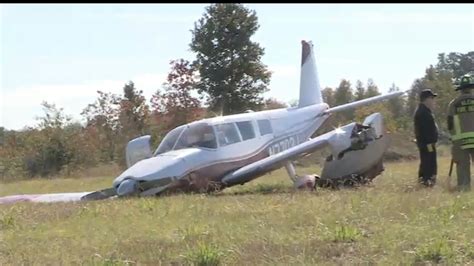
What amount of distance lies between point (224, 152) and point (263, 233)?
7.77 metres

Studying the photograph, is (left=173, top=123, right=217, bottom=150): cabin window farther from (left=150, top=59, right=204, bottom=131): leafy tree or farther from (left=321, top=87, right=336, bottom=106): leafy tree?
(left=321, top=87, right=336, bottom=106): leafy tree

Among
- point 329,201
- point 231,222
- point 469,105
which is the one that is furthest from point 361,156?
point 231,222

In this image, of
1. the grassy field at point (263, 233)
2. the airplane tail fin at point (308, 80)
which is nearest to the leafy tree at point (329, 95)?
the airplane tail fin at point (308, 80)

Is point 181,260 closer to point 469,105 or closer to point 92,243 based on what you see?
point 92,243

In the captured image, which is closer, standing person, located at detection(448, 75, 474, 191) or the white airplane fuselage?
standing person, located at detection(448, 75, 474, 191)

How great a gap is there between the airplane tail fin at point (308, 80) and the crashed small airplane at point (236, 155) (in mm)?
3731

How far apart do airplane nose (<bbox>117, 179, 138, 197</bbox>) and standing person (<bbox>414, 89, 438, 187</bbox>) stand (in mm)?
5127

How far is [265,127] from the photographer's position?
16406 mm

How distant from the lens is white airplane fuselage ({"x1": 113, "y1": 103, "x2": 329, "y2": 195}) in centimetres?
1321

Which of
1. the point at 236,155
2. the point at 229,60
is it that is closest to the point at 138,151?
the point at 236,155

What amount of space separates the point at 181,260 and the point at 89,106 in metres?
40.7

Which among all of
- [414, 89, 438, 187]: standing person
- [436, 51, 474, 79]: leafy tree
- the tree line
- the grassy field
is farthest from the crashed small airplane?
[436, 51, 474, 79]: leafy tree

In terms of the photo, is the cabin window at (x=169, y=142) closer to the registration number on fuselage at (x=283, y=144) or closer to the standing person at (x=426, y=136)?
the registration number on fuselage at (x=283, y=144)

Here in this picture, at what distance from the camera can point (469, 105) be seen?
1105 cm
